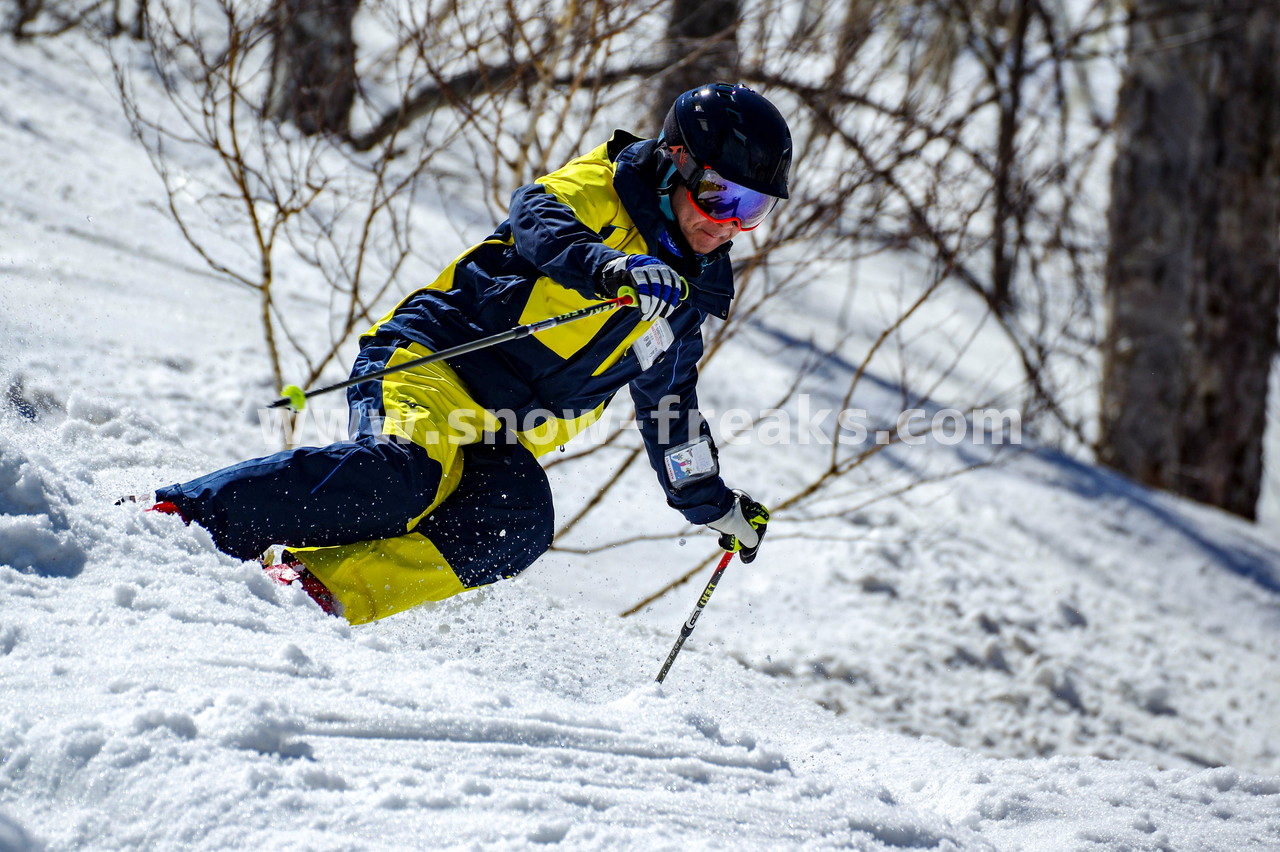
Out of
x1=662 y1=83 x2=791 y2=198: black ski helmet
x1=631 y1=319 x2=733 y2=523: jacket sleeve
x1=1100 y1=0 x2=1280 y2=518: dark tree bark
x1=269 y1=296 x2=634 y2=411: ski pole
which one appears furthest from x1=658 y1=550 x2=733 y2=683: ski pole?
x1=1100 y1=0 x2=1280 y2=518: dark tree bark

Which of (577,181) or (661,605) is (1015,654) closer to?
(661,605)

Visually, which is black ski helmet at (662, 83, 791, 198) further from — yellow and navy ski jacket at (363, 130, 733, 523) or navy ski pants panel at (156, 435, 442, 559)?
navy ski pants panel at (156, 435, 442, 559)

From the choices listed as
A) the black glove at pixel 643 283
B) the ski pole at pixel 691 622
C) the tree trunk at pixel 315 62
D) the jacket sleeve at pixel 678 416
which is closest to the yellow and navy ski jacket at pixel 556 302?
the jacket sleeve at pixel 678 416

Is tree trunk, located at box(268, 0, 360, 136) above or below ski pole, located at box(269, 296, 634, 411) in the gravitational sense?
above

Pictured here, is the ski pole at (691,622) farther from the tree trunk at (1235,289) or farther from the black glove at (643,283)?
the tree trunk at (1235,289)

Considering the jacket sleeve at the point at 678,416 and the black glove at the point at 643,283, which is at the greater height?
the black glove at the point at 643,283

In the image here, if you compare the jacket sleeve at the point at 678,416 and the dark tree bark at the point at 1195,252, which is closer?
the jacket sleeve at the point at 678,416

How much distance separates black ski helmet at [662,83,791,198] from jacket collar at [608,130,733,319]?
3.1 inches

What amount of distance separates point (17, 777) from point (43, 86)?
7.05 m

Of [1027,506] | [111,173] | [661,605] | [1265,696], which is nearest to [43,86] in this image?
[111,173]

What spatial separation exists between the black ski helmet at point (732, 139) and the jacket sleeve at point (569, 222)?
23 cm

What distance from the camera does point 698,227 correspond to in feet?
9.18

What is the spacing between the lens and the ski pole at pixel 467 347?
8.12ft

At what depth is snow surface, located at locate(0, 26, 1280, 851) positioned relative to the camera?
1769 millimetres
